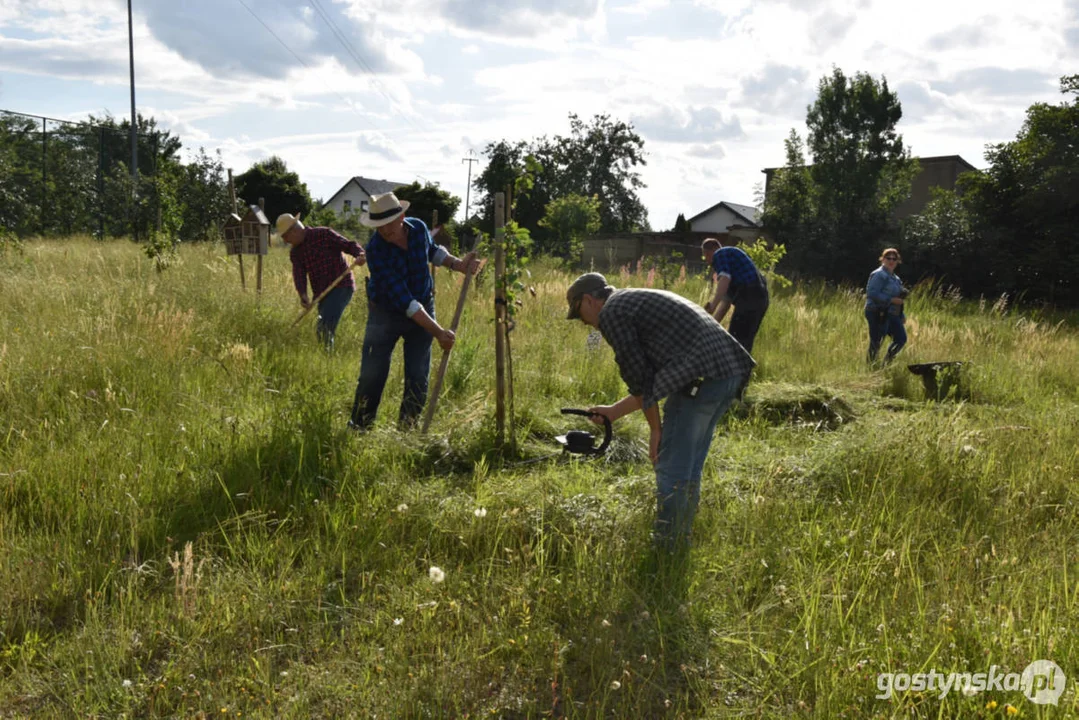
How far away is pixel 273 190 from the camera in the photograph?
133ft

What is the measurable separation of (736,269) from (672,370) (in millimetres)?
4003

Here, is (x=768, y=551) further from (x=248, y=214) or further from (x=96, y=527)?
(x=248, y=214)

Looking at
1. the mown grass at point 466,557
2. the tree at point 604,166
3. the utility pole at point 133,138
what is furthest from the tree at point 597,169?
the mown grass at point 466,557

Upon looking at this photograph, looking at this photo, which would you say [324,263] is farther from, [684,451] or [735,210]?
[735,210]

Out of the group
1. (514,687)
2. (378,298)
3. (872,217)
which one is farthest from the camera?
(872,217)

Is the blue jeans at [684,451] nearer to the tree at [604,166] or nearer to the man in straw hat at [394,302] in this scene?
the man in straw hat at [394,302]

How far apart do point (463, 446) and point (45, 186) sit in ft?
65.4

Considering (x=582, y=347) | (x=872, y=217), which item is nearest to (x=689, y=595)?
(x=582, y=347)

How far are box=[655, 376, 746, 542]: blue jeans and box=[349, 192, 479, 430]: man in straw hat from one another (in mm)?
1910

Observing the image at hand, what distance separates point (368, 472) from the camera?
416cm

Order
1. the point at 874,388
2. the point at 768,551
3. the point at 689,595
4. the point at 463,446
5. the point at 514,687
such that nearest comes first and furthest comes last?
the point at 514,687, the point at 689,595, the point at 768,551, the point at 463,446, the point at 874,388

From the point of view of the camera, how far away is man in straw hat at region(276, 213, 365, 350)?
7188mm

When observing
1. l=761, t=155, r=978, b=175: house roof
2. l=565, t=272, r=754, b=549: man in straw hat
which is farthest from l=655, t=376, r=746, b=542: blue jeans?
l=761, t=155, r=978, b=175: house roof

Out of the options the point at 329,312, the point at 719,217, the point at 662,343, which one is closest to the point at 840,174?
the point at 329,312
